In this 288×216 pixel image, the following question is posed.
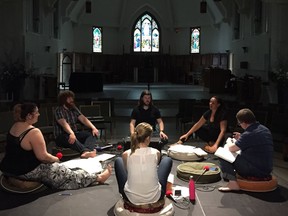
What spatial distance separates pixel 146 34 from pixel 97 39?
2.88m

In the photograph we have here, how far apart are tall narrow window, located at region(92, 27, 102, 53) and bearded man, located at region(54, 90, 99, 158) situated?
17.3 metres

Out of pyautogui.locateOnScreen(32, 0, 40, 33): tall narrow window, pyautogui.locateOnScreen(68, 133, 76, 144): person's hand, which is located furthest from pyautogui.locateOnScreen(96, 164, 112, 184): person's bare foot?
pyautogui.locateOnScreen(32, 0, 40, 33): tall narrow window

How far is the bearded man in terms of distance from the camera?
6.64 meters

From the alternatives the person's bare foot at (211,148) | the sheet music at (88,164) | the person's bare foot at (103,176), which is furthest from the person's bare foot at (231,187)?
the person's bare foot at (211,148)

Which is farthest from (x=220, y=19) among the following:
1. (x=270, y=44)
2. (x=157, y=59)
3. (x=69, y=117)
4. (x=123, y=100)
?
(x=69, y=117)

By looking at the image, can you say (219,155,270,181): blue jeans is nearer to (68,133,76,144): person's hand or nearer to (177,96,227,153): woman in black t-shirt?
(177,96,227,153): woman in black t-shirt

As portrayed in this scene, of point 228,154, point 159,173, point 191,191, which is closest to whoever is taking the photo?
point 159,173

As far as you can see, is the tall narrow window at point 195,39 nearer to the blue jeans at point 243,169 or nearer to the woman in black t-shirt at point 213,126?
the woman in black t-shirt at point 213,126

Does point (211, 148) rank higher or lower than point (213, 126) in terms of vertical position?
lower

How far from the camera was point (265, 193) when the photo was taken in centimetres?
529

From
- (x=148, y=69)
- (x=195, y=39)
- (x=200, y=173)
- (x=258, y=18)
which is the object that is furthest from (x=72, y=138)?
(x=195, y=39)

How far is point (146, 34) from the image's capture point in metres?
25.2

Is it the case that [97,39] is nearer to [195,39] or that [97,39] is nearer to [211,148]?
[195,39]

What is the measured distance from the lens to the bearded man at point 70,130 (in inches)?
262
